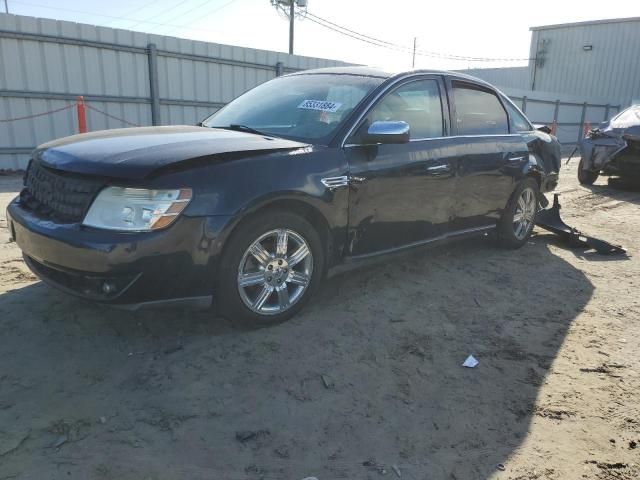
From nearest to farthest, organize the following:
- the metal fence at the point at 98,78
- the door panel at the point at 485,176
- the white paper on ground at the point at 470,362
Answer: the white paper on ground at the point at 470,362, the door panel at the point at 485,176, the metal fence at the point at 98,78

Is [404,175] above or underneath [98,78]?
underneath

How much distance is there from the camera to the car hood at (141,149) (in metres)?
2.71

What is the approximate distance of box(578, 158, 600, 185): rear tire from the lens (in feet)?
32.6

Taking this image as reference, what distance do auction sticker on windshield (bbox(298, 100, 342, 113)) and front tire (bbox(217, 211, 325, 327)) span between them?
924 millimetres

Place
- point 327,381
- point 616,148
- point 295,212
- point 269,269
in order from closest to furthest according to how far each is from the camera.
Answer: point 327,381
point 269,269
point 295,212
point 616,148

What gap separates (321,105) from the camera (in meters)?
3.73

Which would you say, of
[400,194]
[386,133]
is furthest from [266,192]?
[400,194]

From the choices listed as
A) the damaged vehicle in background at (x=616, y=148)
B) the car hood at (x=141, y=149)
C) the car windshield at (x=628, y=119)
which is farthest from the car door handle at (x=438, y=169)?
the car windshield at (x=628, y=119)

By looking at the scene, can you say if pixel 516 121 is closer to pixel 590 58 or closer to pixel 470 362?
pixel 470 362

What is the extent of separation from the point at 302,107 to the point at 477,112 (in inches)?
71.9

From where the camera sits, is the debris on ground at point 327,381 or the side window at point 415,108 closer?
the debris on ground at point 327,381

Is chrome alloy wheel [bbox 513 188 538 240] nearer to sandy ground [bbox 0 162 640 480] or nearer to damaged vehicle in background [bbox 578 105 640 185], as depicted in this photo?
sandy ground [bbox 0 162 640 480]

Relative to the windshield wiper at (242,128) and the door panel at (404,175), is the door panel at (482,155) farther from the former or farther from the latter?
the windshield wiper at (242,128)

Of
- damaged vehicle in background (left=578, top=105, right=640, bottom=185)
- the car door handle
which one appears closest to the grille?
the car door handle
